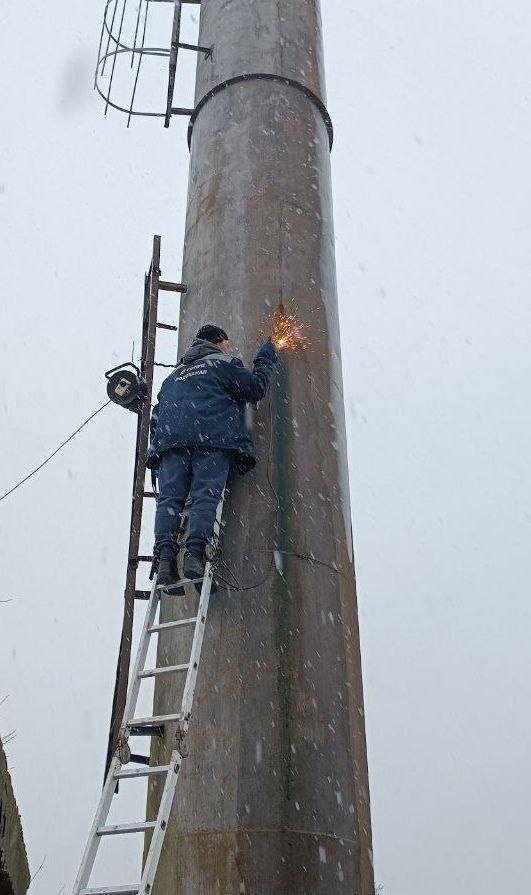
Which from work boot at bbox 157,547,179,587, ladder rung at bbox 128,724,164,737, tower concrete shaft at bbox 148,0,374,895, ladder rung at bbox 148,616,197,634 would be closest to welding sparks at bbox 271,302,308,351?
tower concrete shaft at bbox 148,0,374,895

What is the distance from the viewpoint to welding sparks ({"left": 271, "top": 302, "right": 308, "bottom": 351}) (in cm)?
610

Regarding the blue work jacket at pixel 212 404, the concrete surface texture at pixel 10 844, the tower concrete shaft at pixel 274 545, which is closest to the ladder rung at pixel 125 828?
the tower concrete shaft at pixel 274 545

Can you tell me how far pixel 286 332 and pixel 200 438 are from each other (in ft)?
4.13

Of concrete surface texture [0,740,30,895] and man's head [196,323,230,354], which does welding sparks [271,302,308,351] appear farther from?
concrete surface texture [0,740,30,895]

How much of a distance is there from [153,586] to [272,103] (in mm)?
4140

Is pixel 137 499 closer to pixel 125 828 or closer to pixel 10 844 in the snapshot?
pixel 125 828

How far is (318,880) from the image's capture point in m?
4.44

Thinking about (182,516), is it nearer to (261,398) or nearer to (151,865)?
(261,398)

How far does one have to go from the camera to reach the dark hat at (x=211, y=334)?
5.86 meters

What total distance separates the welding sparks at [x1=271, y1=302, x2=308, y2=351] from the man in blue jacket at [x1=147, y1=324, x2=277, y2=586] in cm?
43

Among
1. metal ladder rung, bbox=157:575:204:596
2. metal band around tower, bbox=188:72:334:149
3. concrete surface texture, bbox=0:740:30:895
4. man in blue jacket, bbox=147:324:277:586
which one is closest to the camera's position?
concrete surface texture, bbox=0:740:30:895

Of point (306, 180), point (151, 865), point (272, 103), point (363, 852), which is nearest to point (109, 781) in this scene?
point (151, 865)

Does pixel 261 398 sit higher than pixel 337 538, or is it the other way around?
pixel 261 398

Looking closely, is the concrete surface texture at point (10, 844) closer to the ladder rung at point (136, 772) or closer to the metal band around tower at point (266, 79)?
the ladder rung at point (136, 772)
